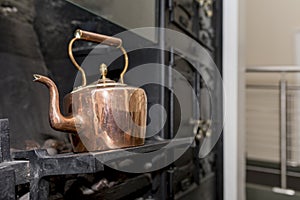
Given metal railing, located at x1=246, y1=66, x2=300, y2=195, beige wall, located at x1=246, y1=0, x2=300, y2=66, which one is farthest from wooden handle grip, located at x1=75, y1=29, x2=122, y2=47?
beige wall, located at x1=246, y1=0, x2=300, y2=66

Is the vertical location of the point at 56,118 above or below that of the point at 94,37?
below

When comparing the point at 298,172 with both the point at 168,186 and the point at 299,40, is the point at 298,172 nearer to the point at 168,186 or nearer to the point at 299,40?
the point at 299,40

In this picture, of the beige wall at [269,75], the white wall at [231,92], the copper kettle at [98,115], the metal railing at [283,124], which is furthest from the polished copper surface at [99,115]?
the beige wall at [269,75]

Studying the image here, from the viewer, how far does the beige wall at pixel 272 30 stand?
12.0 ft

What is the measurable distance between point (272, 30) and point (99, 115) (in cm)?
365

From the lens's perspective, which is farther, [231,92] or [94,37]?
[231,92]

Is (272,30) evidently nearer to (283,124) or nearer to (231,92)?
(283,124)

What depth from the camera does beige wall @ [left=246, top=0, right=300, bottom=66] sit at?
3.67 m

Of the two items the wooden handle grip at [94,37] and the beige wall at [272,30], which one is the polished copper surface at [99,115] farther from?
the beige wall at [272,30]

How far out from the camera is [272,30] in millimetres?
3795

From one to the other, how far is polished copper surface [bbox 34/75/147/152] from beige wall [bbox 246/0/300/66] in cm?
353

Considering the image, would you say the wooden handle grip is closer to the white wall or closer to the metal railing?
the white wall

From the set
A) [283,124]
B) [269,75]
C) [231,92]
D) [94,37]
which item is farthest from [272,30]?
[94,37]

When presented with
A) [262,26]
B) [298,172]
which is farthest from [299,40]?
[298,172]
